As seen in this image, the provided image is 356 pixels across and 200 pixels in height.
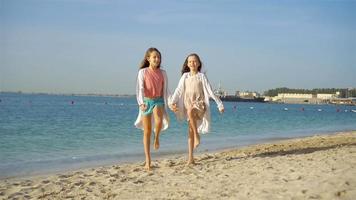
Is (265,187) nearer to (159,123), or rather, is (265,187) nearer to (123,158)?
(159,123)

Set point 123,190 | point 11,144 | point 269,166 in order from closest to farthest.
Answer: point 123,190
point 269,166
point 11,144

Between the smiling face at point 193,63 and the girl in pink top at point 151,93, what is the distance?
52 cm

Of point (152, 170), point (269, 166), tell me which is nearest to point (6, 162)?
point (152, 170)

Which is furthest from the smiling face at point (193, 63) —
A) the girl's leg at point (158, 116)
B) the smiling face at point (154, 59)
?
the girl's leg at point (158, 116)

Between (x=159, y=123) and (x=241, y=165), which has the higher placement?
(x=159, y=123)

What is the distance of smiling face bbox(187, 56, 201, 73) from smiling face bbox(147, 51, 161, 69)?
600mm

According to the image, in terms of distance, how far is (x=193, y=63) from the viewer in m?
7.45

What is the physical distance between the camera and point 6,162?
1051 cm

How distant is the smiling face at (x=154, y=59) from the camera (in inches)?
279

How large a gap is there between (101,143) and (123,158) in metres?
4.43

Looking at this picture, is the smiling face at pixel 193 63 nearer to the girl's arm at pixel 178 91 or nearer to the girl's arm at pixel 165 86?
the girl's arm at pixel 178 91

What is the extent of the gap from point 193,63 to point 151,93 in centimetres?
93

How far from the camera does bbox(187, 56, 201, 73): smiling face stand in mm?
7453

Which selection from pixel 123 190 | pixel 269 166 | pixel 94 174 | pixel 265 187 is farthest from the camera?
pixel 94 174
